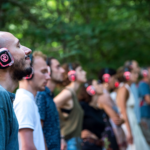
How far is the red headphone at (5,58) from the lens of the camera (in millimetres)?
1775

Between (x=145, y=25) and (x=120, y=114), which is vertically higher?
(x=145, y=25)

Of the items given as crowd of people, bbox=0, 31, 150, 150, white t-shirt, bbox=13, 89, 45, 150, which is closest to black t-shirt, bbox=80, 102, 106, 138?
crowd of people, bbox=0, 31, 150, 150

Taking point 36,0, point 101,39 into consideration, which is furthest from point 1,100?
point 101,39

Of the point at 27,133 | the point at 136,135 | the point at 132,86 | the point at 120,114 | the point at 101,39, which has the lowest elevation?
the point at 27,133

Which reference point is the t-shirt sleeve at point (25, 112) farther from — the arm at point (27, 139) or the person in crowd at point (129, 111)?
the person in crowd at point (129, 111)

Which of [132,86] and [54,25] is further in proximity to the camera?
[132,86]

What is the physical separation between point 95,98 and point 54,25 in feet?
6.65

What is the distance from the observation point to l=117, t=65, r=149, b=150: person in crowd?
251 inches

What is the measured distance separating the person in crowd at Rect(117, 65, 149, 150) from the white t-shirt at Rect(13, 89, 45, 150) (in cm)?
394

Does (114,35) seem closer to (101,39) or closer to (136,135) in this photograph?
(101,39)

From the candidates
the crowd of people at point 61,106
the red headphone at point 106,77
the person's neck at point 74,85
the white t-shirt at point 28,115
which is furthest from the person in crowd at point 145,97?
the white t-shirt at point 28,115

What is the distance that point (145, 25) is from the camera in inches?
412

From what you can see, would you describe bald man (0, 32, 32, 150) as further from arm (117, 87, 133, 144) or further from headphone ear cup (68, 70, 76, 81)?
arm (117, 87, 133, 144)

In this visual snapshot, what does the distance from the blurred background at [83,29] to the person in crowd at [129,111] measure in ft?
3.69
